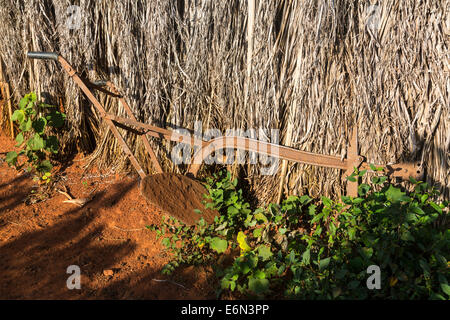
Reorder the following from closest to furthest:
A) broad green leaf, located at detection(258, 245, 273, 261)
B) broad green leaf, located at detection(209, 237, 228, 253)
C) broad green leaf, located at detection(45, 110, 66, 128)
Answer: broad green leaf, located at detection(258, 245, 273, 261) → broad green leaf, located at detection(209, 237, 228, 253) → broad green leaf, located at detection(45, 110, 66, 128)

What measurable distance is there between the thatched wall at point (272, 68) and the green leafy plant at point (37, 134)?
0.58ft

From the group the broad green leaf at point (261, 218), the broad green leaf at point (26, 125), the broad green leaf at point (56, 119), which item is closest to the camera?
the broad green leaf at point (261, 218)

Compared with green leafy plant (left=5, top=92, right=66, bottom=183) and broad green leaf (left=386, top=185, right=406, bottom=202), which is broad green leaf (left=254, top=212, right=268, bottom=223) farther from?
green leafy plant (left=5, top=92, right=66, bottom=183)

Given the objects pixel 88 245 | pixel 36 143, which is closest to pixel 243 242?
pixel 88 245

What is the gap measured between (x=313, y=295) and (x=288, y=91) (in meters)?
1.57

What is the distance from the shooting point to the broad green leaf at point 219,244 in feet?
8.38

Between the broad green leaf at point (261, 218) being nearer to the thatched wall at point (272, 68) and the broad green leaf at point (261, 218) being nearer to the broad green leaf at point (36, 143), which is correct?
the thatched wall at point (272, 68)

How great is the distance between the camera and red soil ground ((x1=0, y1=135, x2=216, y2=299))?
7.96 ft

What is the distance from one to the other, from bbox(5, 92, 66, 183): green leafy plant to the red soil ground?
0.56 feet

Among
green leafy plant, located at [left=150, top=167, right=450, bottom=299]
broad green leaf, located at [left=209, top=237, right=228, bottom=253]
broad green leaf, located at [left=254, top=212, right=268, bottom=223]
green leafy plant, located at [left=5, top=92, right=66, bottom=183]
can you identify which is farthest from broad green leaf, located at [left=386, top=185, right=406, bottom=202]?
green leafy plant, located at [left=5, top=92, right=66, bottom=183]

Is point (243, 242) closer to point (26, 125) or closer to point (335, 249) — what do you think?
point (335, 249)

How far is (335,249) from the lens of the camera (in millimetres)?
2469

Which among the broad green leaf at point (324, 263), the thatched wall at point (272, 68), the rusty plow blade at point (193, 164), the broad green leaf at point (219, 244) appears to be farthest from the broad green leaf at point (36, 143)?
the broad green leaf at point (324, 263)
